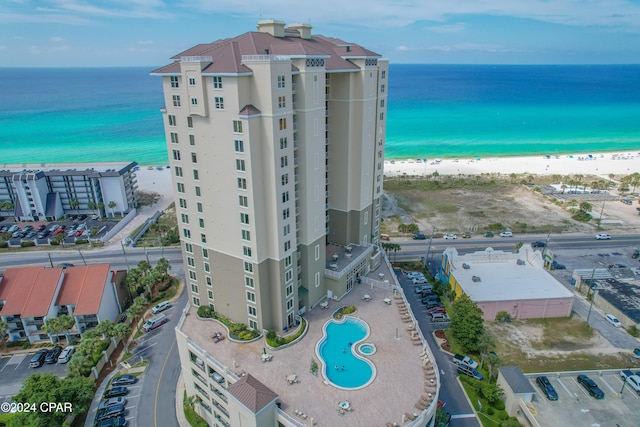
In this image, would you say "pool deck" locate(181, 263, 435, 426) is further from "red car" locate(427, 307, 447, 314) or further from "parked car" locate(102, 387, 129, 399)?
"red car" locate(427, 307, 447, 314)

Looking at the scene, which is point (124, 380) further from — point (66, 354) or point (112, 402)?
point (66, 354)

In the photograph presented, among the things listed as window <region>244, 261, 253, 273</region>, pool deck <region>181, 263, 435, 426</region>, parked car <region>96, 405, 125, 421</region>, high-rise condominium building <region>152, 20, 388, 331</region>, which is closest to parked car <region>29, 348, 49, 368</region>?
parked car <region>96, 405, 125, 421</region>

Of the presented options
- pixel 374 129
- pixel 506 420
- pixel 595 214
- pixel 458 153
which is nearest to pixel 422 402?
pixel 506 420

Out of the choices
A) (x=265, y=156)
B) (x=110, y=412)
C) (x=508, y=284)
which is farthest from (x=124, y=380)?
(x=508, y=284)

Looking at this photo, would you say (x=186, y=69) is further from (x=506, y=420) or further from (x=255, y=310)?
(x=506, y=420)

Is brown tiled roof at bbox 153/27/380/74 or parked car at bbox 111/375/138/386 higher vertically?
brown tiled roof at bbox 153/27/380/74

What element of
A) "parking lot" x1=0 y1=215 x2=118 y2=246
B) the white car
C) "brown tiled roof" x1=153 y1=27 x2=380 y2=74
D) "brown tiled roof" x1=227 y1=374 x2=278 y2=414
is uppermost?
"brown tiled roof" x1=153 y1=27 x2=380 y2=74
